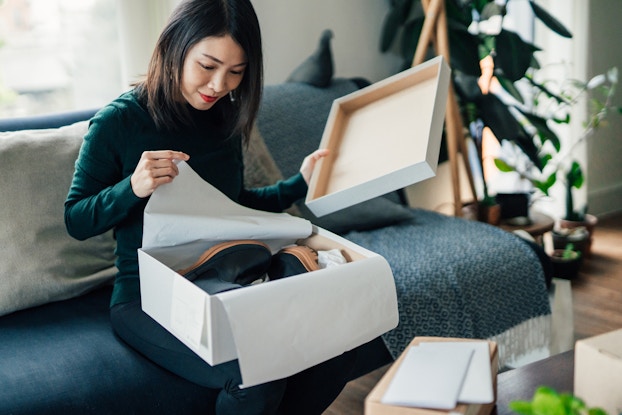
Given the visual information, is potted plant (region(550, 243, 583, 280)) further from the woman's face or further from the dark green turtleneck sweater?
the woman's face

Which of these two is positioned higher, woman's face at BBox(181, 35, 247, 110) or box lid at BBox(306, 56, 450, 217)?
woman's face at BBox(181, 35, 247, 110)

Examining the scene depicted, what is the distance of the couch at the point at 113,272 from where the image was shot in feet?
4.63

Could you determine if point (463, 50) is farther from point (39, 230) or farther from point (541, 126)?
point (39, 230)

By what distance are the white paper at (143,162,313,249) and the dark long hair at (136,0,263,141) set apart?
188mm

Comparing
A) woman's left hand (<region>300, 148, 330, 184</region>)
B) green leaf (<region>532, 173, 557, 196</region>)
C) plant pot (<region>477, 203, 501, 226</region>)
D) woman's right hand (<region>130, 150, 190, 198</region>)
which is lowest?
plant pot (<region>477, 203, 501, 226</region>)

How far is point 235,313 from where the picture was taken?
113 cm

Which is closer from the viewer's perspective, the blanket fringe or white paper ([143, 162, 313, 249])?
white paper ([143, 162, 313, 249])

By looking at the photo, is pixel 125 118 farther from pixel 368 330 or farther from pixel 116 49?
pixel 116 49

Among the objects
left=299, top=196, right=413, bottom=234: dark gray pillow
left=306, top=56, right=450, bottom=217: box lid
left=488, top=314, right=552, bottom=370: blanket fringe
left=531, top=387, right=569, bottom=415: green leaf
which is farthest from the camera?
left=299, top=196, right=413, bottom=234: dark gray pillow

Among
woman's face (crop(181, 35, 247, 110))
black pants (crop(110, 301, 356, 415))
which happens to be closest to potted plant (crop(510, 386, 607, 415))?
black pants (crop(110, 301, 356, 415))

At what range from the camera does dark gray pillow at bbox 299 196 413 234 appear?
2131 millimetres

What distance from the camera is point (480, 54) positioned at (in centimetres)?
278

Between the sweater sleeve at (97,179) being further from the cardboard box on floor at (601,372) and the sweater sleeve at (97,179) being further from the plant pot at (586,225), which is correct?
the plant pot at (586,225)

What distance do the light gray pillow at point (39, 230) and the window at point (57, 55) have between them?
0.51 m
